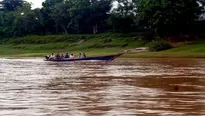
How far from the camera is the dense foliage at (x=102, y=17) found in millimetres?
60750

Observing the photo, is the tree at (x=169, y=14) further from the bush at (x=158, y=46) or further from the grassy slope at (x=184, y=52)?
the bush at (x=158, y=46)

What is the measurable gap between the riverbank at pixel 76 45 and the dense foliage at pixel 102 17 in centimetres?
329

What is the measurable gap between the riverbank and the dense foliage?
3291 mm

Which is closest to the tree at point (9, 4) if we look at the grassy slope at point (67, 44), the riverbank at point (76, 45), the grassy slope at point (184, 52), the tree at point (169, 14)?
the riverbank at point (76, 45)

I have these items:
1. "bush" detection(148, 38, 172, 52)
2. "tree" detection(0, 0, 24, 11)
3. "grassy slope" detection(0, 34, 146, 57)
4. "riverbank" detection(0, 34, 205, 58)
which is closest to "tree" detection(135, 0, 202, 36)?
"riverbank" detection(0, 34, 205, 58)

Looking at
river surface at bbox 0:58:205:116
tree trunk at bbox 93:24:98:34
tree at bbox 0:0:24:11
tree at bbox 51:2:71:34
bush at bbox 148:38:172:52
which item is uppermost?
tree at bbox 0:0:24:11

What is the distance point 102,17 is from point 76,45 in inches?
494

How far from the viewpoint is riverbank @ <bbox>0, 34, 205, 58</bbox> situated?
59.3 m

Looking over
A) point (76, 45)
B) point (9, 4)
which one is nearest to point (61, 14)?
point (76, 45)

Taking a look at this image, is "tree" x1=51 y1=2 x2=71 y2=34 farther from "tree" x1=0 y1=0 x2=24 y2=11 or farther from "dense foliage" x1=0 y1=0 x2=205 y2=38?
"tree" x1=0 y1=0 x2=24 y2=11

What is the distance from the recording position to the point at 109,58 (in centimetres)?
4116

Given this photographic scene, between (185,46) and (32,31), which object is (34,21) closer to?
(32,31)

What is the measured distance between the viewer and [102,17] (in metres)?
79.8

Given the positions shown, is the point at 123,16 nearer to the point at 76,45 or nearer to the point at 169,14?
the point at 76,45
